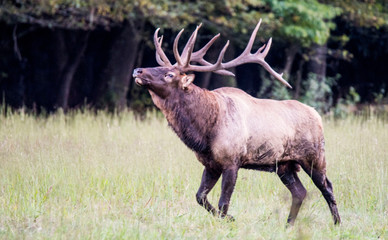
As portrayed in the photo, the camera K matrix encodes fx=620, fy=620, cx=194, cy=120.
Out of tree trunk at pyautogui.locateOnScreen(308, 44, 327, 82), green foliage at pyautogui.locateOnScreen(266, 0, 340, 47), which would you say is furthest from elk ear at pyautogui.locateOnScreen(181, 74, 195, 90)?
tree trunk at pyautogui.locateOnScreen(308, 44, 327, 82)

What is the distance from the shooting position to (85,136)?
9438 millimetres

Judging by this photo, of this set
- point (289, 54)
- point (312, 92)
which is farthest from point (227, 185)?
point (289, 54)

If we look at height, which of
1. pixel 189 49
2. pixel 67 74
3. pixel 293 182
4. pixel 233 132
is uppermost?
pixel 189 49

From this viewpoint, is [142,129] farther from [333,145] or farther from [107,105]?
[107,105]

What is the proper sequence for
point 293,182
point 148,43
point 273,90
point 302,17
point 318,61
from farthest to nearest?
point 318,61 → point 273,90 → point 148,43 → point 302,17 → point 293,182

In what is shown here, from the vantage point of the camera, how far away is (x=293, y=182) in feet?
21.5

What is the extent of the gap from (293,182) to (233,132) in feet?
3.47

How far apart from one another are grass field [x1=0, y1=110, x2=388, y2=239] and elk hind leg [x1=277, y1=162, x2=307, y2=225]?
100 mm

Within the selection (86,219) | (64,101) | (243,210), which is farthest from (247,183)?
(64,101)

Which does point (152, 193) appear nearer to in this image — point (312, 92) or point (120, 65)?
point (120, 65)

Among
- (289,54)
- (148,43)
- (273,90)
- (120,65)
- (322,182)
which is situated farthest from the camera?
(289,54)

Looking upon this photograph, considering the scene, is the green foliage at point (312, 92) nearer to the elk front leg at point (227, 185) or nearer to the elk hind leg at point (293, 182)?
the elk hind leg at point (293, 182)

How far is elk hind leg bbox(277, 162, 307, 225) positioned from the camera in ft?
21.1

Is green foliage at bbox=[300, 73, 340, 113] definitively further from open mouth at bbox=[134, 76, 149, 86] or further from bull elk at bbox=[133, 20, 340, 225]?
open mouth at bbox=[134, 76, 149, 86]
